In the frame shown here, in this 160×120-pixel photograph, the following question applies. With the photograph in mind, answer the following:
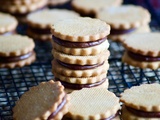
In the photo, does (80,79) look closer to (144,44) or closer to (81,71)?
(81,71)

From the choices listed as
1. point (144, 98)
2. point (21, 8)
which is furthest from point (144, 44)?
point (21, 8)

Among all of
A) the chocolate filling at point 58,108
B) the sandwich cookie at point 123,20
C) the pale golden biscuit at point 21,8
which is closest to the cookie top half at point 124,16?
the sandwich cookie at point 123,20

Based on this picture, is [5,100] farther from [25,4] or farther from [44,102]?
[25,4]

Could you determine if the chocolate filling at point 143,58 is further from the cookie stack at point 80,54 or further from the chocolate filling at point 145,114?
the chocolate filling at point 145,114

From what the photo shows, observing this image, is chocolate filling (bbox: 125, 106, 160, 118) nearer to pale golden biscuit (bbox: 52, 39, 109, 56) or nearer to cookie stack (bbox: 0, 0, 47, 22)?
pale golden biscuit (bbox: 52, 39, 109, 56)

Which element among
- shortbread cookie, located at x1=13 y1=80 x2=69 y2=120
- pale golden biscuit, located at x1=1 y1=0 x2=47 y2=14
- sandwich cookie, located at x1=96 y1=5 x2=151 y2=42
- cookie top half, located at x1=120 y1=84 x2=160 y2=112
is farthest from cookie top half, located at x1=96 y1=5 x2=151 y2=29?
shortbread cookie, located at x1=13 y1=80 x2=69 y2=120

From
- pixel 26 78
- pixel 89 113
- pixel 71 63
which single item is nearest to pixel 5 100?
pixel 26 78
